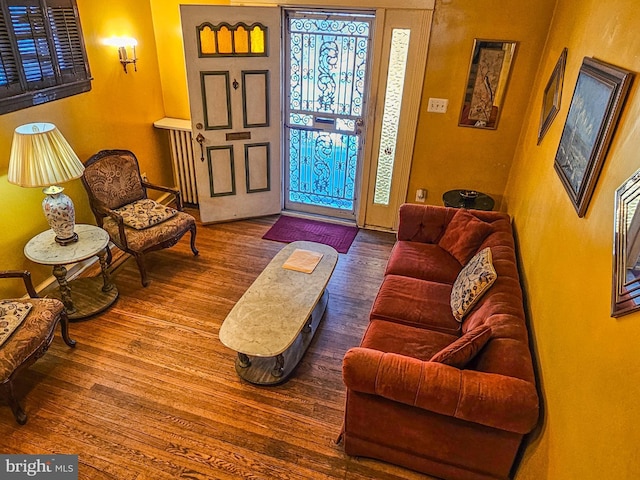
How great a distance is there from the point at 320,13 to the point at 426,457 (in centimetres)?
350

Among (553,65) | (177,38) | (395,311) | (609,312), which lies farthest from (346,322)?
(177,38)

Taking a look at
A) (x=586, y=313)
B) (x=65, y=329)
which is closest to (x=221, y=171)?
(x=65, y=329)

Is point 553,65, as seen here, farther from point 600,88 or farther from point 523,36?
point 600,88

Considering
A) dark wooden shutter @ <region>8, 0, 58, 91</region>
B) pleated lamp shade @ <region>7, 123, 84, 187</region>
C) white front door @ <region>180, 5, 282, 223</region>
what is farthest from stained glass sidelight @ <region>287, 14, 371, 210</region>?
pleated lamp shade @ <region>7, 123, 84, 187</region>

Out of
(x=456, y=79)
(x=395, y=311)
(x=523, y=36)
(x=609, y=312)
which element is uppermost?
(x=523, y=36)

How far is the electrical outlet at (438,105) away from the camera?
3.78 metres

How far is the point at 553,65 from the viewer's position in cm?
303

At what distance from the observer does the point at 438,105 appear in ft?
12.5

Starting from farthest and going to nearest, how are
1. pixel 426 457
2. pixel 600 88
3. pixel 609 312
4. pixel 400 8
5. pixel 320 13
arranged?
pixel 320 13 → pixel 400 8 → pixel 426 457 → pixel 600 88 → pixel 609 312

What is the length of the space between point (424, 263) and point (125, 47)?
3102 millimetres

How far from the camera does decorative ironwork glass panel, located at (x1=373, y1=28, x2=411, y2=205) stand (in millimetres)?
3703

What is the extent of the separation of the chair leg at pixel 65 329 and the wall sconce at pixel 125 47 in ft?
7.43

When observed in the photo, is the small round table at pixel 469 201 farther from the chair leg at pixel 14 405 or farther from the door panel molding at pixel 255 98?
the chair leg at pixel 14 405

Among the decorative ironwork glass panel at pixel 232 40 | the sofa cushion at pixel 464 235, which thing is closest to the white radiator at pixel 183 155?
the decorative ironwork glass panel at pixel 232 40
